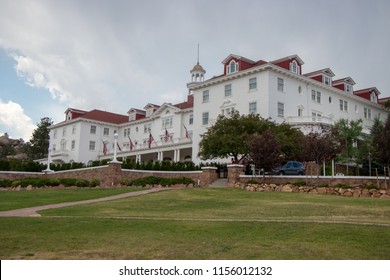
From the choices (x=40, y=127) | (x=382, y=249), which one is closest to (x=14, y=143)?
(x=40, y=127)

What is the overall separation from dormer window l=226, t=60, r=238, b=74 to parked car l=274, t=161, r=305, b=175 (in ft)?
60.3

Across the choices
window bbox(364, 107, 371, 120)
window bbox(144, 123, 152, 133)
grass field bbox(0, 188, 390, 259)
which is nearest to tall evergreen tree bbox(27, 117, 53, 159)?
window bbox(144, 123, 152, 133)

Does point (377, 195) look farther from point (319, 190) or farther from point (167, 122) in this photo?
point (167, 122)

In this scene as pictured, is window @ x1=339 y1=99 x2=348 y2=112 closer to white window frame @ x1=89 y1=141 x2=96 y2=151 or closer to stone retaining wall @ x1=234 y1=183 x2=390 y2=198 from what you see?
stone retaining wall @ x1=234 y1=183 x2=390 y2=198

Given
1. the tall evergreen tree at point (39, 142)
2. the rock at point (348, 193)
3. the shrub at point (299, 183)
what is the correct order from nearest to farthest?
the rock at point (348, 193) → the shrub at point (299, 183) → the tall evergreen tree at point (39, 142)

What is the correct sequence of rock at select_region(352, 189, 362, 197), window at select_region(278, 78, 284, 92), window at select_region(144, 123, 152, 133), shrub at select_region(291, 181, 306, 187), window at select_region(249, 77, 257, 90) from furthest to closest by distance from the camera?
window at select_region(144, 123, 152, 133) → window at select_region(249, 77, 257, 90) → window at select_region(278, 78, 284, 92) → shrub at select_region(291, 181, 306, 187) → rock at select_region(352, 189, 362, 197)

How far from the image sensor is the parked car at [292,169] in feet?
120

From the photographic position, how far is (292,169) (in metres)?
36.9

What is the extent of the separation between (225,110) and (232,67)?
5.19m

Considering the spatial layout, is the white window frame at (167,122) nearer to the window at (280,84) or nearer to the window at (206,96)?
the window at (206,96)

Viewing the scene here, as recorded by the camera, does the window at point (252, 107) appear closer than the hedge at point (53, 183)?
No

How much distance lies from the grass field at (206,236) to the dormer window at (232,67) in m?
36.4

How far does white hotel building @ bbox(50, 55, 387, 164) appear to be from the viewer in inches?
1923

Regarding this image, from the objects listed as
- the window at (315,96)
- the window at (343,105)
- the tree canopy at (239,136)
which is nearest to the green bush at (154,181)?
the tree canopy at (239,136)
